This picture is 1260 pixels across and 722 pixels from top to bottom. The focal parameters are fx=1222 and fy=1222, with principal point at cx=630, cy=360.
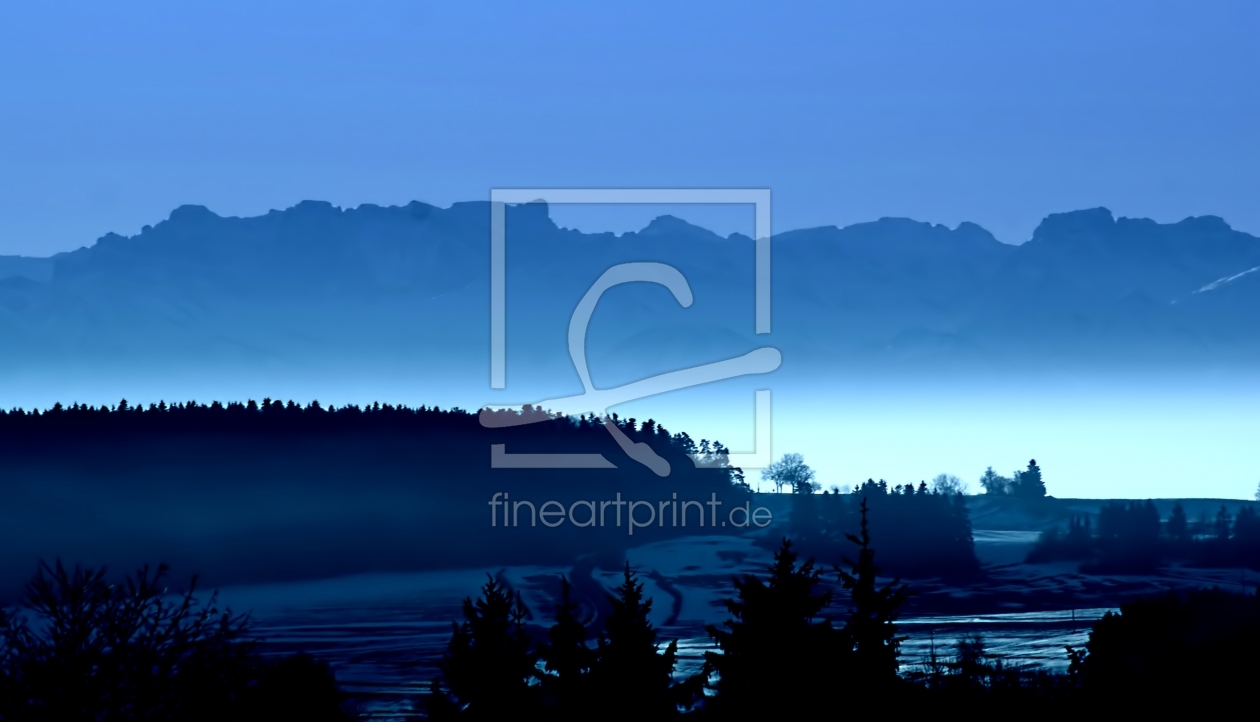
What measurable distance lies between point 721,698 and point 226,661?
15622mm

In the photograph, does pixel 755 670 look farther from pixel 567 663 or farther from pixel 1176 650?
pixel 1176 650

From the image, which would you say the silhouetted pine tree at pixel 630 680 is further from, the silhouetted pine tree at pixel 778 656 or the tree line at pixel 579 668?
the silhouetted pine tree at pixel 778 656

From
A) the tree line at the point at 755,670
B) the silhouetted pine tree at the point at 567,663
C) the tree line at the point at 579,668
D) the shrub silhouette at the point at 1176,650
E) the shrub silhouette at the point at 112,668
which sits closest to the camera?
the shrub silhouette at the point at 112,668

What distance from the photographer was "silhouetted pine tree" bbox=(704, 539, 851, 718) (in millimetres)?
34969

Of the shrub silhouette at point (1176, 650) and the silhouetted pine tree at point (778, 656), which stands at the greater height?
the silhouetted pine tree at point (778, 656)

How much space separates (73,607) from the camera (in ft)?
82.7

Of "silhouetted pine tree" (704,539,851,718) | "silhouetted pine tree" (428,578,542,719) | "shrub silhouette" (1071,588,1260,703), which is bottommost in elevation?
"shrub silhouette" (1071,588,1260,703)

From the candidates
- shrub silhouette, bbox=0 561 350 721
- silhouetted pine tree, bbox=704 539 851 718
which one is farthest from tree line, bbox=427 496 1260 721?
shrub silhouette, bbox=0 561 350 721

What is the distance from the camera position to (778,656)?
35.2m

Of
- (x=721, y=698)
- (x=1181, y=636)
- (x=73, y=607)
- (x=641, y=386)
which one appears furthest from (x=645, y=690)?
(x=1181, y=636)

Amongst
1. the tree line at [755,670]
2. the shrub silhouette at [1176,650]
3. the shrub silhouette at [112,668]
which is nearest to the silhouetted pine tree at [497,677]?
the tree line at [755,670]

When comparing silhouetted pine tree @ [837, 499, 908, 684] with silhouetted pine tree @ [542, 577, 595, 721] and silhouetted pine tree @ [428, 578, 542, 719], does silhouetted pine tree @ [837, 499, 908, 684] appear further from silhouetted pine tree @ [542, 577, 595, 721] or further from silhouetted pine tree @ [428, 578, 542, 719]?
silhouetted pine tree @ [428, 578, 542, 719]

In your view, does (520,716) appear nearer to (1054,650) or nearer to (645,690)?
(645,690)

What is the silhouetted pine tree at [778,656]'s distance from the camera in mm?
34969
